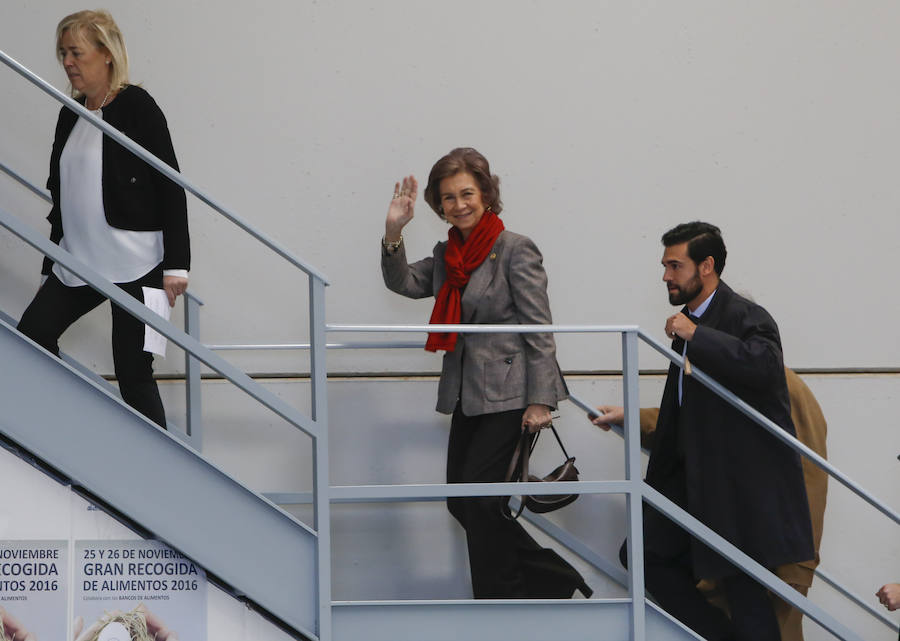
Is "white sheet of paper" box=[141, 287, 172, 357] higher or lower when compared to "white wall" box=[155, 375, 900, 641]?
higher

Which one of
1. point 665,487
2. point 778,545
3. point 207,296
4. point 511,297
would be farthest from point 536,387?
point 207,296

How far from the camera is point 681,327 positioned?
324 cm

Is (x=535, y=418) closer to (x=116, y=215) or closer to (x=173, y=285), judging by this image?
(x=173, y=285)

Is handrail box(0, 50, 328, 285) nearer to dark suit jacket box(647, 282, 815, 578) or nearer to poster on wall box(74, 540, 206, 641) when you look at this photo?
poster on wall box(74, 540, 206, 641)

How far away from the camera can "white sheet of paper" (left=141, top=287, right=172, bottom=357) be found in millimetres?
3074

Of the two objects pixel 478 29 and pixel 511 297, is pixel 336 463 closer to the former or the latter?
pixel 511 297

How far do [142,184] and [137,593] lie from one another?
1.19 m

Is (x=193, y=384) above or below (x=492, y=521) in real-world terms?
above

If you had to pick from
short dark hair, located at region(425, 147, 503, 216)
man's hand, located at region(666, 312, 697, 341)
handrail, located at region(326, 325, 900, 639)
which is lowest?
handrail, located at region(326, 325, 900, 639)

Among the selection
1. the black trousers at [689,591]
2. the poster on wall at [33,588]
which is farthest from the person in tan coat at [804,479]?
the poster on wall at [33,588]

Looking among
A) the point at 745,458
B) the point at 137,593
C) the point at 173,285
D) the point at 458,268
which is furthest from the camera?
the point at 458,268

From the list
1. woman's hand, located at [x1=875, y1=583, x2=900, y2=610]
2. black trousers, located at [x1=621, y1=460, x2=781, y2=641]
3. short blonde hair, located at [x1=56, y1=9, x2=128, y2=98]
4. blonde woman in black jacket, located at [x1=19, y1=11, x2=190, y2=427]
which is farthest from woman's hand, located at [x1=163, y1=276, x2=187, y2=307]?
woman's hand, located at [x1=875, y1=583, x2=900, y2=610]

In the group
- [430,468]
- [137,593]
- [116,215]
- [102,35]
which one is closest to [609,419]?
[430,468]

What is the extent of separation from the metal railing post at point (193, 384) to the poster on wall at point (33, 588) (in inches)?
43.0
